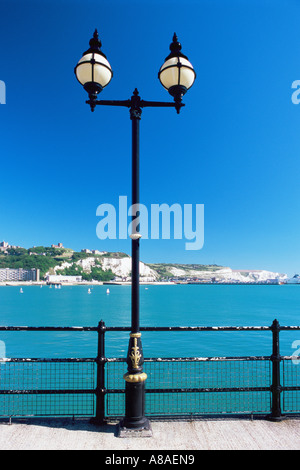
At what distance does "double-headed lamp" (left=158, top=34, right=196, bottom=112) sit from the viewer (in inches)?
181

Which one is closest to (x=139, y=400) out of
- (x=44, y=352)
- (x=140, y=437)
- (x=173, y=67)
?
(x=140, y=437)

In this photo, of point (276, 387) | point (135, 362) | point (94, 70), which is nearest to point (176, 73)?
point (94, 70)

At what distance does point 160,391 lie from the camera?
4.78 metres

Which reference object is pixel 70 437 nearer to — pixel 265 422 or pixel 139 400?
pixel 139 400

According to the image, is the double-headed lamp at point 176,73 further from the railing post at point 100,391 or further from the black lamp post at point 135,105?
the railing post at point 100,391

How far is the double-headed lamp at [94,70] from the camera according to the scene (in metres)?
4.51

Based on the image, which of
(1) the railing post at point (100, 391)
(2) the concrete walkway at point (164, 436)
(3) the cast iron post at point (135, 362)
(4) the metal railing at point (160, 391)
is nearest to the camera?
(2) the concrete walkway at point (164, 436)

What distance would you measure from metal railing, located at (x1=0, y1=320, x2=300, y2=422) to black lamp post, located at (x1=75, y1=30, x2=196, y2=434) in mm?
298

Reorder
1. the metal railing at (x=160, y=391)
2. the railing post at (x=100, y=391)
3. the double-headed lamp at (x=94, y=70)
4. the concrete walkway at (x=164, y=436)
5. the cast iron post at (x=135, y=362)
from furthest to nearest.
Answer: the metal railing at (x=160, y=391) < the railing post at (x=100, y=391) < the double-headed lamp at (x=94, y=70) < the cast iron post at (x=135, y=362) < the concrete walkway at (x=164, y=436)

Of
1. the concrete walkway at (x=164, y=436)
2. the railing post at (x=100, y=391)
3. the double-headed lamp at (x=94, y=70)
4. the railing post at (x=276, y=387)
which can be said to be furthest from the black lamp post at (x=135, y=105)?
the railing post at (x=276, y=387)

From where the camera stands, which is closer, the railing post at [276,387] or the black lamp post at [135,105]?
the black lamp post at [135,105]

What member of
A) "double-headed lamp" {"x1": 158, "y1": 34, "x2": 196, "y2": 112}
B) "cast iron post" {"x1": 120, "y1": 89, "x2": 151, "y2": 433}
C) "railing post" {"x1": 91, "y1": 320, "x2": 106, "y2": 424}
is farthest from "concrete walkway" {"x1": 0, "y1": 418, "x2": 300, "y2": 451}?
"double-headed lamp" {"x1": 158, "y1": 34, "x2": 196, "y2": 112}

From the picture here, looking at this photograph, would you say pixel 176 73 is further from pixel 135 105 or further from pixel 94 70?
pixel 94 70
